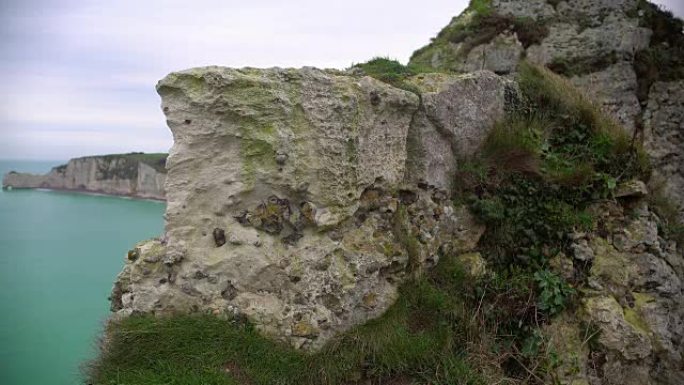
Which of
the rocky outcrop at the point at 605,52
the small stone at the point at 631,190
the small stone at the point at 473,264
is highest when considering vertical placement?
the rocky outcrop at the point at 605,52

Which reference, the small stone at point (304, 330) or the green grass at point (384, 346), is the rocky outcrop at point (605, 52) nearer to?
the green grass at point (384, 346)

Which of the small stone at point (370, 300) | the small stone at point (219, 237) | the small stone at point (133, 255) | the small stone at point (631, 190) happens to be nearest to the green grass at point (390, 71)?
the small stone at point (370, 300)

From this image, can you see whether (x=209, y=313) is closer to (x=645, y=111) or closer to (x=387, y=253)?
(x=387, y=253)

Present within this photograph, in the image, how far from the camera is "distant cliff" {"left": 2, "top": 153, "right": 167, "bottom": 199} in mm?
40156

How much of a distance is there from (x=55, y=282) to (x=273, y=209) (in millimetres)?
15236

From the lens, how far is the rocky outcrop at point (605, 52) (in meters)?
8.84

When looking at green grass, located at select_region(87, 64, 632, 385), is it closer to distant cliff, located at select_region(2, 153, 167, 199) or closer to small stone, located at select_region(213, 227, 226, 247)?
small stone, located at select_region(213, 227, 226, 247)

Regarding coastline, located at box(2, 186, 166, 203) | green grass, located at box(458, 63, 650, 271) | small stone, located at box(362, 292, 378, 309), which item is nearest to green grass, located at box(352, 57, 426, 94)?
green grass, located at box(458, 63, 650, 271)

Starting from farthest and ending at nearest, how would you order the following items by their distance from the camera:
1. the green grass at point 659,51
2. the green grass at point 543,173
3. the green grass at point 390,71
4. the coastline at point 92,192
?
the coastline at point 92,192, the green grass at point 659,51, the green grass at point 390,71, the green grass at point 543,173

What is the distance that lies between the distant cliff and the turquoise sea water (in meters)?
7.32

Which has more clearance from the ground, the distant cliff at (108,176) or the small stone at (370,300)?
the distant cliff at (108,176)

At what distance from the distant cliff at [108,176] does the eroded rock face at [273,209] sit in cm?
3758

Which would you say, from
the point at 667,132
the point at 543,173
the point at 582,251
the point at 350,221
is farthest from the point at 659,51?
the point at 350,221

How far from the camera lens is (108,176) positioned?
43906 mm
